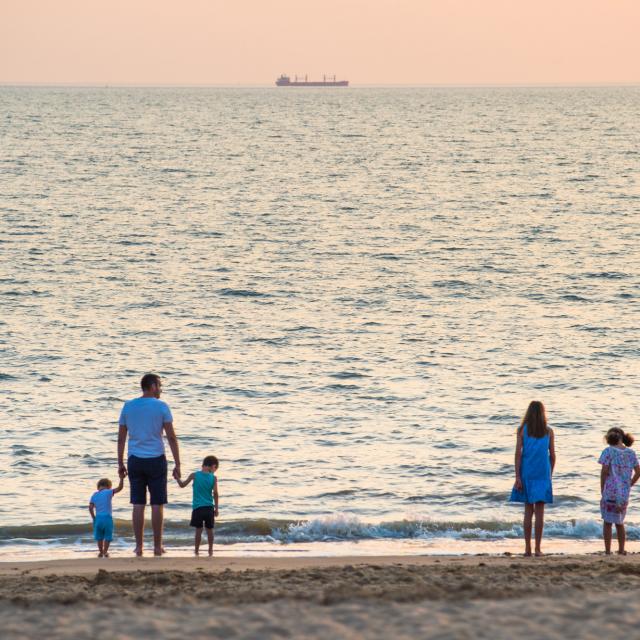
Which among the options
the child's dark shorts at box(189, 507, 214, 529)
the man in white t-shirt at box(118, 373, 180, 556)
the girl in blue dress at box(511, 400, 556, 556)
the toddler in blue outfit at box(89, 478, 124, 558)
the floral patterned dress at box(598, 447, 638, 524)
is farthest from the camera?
the child's dark shorts at box(189, 507, 214, 529)

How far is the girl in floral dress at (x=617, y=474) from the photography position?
36.0 ft

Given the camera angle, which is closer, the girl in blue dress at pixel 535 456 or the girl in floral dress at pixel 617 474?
the girl in blue dress at pixel 535 456

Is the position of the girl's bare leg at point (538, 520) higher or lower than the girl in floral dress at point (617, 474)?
lower

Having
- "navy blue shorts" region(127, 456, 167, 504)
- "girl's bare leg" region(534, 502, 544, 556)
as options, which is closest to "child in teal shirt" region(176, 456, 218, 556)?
"navy blue shorts" region(127, 456, 167, 504)

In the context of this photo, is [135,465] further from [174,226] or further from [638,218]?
Result: [638,218]

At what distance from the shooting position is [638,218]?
51.5 metres

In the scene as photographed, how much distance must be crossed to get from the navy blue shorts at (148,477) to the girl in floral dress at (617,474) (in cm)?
410

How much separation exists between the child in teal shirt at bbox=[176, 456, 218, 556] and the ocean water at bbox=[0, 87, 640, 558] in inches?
60.3

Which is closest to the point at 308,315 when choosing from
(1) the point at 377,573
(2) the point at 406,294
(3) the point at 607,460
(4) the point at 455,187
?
(2) the point at 406,294

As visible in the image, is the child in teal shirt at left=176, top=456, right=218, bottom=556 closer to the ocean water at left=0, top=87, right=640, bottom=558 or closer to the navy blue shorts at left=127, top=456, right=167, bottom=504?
the navy blue shorts at left=127, top=456, right=167, bottom=504

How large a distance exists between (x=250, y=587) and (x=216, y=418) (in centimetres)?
1074

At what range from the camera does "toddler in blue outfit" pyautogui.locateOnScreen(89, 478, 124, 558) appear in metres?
11.1

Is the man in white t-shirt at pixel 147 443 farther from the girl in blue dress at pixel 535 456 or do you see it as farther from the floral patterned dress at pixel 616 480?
the floral patterned dress at pixel 616 480

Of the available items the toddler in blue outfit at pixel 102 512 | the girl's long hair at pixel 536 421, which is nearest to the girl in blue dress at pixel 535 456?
the girl's long hair at pixel 536 421
